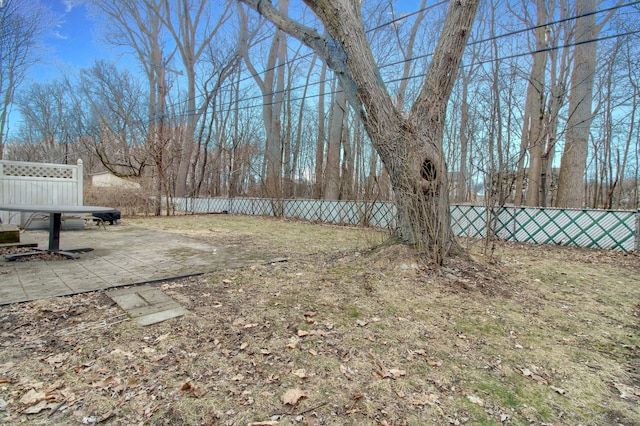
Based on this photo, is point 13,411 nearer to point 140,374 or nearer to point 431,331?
point 140,374

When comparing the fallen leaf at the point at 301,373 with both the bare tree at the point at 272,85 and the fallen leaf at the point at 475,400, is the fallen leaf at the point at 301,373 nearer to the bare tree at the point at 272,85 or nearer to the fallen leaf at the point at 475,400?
the fallen leaf at the point at 475,400

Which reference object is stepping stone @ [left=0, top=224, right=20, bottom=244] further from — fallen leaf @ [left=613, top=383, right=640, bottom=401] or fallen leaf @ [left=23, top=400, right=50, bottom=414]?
fallen leaf @ [left=613, top=383, right=640, bottom=401]

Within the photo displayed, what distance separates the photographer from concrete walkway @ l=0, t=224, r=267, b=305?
2.81 metres

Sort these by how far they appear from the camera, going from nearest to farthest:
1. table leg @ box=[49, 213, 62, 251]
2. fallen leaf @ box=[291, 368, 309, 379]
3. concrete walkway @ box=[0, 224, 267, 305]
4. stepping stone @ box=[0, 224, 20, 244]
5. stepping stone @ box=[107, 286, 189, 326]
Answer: fallen leaf @ box=[291, 368, 309, 379]
stepping stone @ box=[107, 286, 189, 326]
concrete walkway @ box=[0, 224, 267, 305]
table leg @ box=[49, 213, 62, 251]
stepping stone @ box=[0, 224, 20, 244]

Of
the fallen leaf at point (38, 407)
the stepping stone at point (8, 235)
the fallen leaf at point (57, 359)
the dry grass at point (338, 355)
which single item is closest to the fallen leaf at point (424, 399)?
the dry grass at point (338, 355)

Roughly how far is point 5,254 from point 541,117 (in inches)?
407

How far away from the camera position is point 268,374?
160 centimetres

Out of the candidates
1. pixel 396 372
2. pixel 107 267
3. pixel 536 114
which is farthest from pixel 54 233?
pixel 536 114

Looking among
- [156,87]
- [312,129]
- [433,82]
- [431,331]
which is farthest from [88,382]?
[156,87]

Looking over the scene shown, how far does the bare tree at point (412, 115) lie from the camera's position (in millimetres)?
3506

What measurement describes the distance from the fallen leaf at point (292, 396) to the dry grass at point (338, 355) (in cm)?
1

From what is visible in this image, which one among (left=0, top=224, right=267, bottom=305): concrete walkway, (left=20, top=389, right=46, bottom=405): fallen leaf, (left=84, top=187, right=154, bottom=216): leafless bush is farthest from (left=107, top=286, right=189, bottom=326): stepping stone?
(left=84, top=187, right=154, bottom=216): leafless bush

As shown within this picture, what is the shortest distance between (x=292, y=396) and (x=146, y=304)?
166 cm

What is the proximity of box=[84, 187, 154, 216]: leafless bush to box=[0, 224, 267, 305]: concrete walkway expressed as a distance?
6667 millimetres
